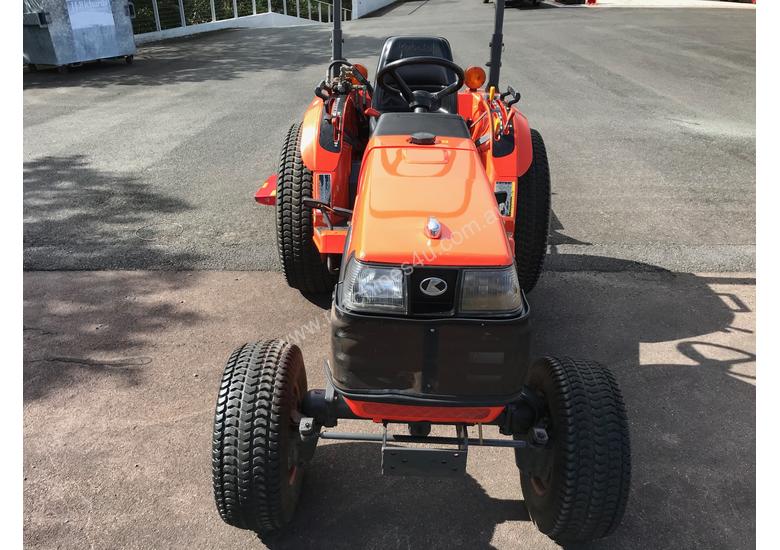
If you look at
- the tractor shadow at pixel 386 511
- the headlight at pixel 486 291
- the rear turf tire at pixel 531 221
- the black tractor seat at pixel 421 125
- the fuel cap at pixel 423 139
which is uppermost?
the black tractor seat at pixel 421 125

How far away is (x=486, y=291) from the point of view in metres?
2.03

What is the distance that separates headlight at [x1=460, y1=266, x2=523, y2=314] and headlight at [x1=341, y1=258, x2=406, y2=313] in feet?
0.70

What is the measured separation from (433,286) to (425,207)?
41cm

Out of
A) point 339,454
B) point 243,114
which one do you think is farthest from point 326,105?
point 243,114

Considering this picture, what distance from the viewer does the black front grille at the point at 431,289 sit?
2.01m

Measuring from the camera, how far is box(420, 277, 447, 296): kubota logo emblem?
2010 millimetres

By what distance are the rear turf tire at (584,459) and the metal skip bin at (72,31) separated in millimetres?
12851

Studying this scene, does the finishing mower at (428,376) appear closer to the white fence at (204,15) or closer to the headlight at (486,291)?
the headlight at (486,291)

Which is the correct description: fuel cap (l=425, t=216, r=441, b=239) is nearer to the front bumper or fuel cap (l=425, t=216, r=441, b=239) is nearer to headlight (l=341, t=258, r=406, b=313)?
headlight (l=341, t=258, r=406, b=313)

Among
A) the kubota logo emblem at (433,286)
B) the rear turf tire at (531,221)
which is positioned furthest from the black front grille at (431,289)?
the rear turf tire at (531,221)

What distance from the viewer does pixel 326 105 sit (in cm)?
396

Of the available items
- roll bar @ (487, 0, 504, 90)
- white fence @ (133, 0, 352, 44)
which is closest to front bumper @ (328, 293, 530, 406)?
roll bar @ (487, 0, 504, 90)

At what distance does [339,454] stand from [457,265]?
136 cm

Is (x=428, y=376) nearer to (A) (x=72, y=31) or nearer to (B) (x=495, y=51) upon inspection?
(B) (x=495, y=51)
